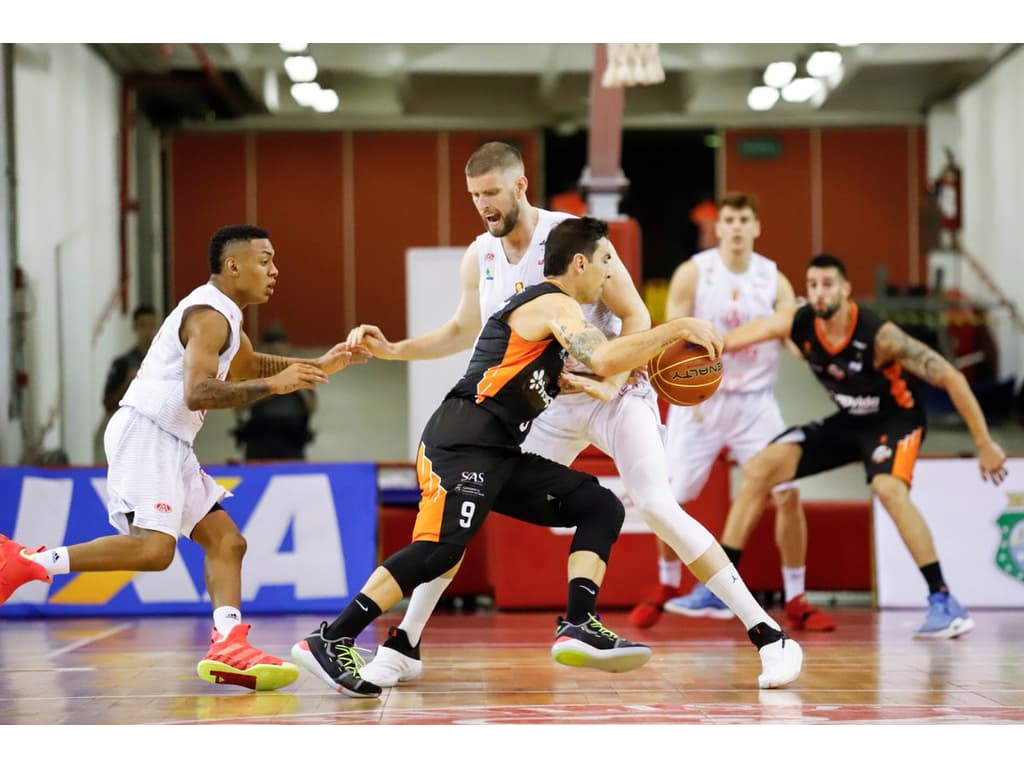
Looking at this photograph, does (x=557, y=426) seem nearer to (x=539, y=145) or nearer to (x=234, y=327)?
(x=234, y=327)

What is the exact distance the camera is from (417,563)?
4523 mm

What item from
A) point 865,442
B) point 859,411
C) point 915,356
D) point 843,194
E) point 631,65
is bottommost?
point 865,442

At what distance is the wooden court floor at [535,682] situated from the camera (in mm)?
4219

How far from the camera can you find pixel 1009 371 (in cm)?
1664

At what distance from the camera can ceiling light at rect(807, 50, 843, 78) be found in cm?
1672

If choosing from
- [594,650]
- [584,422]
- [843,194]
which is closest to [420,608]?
[594,650]

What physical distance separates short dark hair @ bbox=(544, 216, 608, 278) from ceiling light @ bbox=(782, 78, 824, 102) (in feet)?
47.2

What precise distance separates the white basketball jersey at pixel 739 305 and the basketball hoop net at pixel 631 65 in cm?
278

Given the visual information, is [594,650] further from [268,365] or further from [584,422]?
[268,365]

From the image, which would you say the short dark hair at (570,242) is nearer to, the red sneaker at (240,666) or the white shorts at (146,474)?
the white shorts at (146,474)

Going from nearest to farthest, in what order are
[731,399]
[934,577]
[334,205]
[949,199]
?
[934,577]
[731,399]
[949,199]
[334,205]

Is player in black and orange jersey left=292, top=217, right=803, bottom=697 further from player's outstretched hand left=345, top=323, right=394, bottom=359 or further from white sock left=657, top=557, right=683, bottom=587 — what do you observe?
white sock left=657, top=557, right=683, bottom=587

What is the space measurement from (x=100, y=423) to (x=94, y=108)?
3.56m

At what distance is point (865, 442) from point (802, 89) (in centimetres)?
1237
